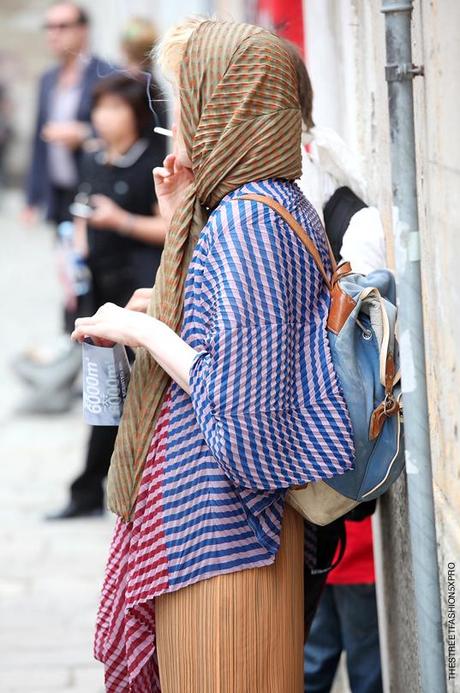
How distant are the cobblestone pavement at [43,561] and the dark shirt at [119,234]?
43.8 inches

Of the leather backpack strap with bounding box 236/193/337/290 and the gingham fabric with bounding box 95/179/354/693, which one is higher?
the leather backpack strap with bounding box 236/193/337/290

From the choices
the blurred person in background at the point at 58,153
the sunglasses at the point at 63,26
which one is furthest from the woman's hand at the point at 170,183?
the sunglasses at the point at 63,26

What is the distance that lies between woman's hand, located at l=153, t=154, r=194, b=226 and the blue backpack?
40 cm

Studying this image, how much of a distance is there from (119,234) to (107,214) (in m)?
0.13

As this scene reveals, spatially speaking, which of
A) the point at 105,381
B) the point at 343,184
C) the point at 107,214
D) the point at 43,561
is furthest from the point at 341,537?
the point at 107,214

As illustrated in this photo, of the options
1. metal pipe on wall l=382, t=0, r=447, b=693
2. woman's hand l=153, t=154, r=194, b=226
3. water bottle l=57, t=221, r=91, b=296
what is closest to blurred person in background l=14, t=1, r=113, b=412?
water bottle l=57, t=221, r=91, b=296

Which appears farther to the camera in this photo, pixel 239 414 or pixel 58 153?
pixel 58 153

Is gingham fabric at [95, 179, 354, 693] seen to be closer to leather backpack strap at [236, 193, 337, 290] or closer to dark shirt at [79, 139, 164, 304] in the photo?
leather backpack strap at [236, 193, 337, 290]

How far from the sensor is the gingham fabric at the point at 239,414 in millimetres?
2041

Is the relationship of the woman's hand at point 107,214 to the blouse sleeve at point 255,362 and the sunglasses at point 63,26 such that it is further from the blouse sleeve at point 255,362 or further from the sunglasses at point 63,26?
the blouse sleeve at point 255,362

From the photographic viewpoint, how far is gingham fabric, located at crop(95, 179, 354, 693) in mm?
2041

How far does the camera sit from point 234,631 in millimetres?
2178

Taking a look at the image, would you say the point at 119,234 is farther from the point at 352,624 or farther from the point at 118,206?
the point at 352,624

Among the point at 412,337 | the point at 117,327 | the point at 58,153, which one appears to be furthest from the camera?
the point at 58,153
